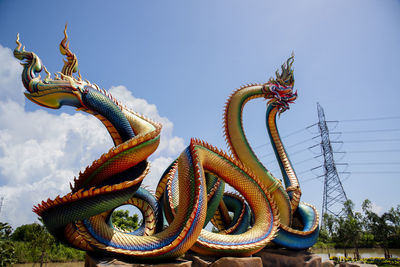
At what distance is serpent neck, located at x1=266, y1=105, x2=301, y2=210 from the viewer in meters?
12.1

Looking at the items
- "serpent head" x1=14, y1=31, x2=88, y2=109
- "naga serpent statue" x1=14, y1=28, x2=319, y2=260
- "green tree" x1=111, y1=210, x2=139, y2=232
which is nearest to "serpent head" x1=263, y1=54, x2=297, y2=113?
"naga serpent statue" x1=14, y1=28, x2=319, y2=260

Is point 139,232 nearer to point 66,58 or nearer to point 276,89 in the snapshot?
point 66,58

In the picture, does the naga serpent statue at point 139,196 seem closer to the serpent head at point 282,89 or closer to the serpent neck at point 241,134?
the serpent neck at point 241,134

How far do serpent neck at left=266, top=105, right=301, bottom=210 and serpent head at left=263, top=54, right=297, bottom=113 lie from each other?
349 mm

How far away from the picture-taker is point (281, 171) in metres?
13.2

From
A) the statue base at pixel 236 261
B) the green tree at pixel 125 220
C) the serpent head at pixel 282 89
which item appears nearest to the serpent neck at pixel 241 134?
the serpent head at pixel 282 89

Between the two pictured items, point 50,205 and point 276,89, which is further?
point 276,89

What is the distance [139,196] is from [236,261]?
3.67 meters

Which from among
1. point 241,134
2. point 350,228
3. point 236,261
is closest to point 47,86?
point 236,261

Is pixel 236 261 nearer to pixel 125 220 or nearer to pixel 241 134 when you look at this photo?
pixel 241 134

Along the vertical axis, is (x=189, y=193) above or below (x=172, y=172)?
below

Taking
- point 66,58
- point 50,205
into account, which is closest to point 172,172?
point 50,205

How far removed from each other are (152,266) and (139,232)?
2.61m

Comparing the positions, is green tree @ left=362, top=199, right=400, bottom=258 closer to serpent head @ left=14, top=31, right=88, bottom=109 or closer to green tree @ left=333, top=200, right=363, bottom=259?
green tree @ left=333, top=200, right=363, bottom=259
